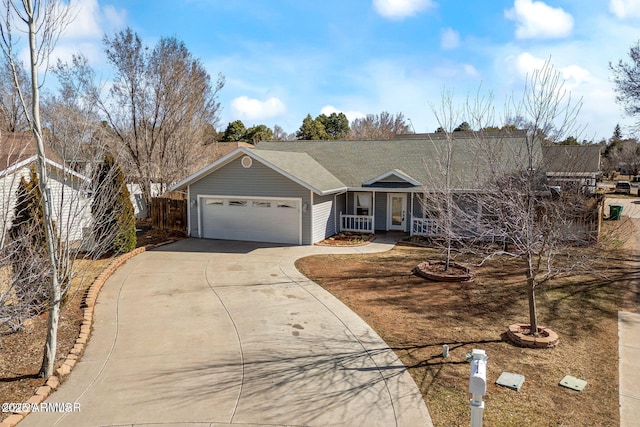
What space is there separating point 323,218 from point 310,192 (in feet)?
6.11

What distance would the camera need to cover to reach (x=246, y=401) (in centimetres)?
566

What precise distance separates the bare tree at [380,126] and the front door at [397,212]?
37.0 m

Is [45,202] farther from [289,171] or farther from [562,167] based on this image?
[289,171]

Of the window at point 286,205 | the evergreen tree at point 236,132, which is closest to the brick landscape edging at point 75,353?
the window at point 286,205

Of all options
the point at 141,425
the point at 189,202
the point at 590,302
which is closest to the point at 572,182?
the point at 590,302

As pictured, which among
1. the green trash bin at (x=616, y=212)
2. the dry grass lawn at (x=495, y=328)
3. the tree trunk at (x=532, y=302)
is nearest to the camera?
the dry grass lawn at (x=495, y=328)

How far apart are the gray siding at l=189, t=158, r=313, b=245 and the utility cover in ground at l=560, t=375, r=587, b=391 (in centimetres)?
1135

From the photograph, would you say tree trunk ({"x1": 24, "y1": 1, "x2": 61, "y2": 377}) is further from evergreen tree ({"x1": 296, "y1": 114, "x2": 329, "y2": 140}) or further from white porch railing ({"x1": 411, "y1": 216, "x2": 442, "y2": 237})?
evergreen tree ({"x1": 296, "y1": 114, "x2": 329, "y2": 140})

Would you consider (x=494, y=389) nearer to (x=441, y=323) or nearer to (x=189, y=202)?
(x=441, y=323)

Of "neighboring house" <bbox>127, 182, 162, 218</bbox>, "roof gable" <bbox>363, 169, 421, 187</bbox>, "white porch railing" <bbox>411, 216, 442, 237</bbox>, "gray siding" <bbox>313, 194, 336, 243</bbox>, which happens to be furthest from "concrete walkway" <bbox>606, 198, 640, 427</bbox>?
"neighboring house" <bbox>127, 182, 162, 218</bbox>

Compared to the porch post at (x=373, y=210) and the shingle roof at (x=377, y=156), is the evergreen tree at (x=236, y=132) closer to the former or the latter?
the shingle roof at (x=377, y=156)

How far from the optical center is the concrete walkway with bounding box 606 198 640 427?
212 inches

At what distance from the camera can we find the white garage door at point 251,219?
1694 centimetres

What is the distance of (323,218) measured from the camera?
58.4 feet
